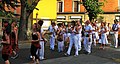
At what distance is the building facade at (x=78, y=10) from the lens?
63662 millimetres

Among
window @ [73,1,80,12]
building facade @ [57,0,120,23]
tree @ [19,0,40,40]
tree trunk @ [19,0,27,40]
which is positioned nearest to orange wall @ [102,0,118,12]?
building facade @ [57,0,120,23]

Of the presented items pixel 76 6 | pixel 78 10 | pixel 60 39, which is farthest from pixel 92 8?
pixel 60 39

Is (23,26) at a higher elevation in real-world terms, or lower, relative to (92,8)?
lower

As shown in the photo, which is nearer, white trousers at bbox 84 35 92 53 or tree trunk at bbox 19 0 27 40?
white trousers at bbox 84 35 92 53

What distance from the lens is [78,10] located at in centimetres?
6594

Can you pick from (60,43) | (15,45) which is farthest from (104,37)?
(15,45)

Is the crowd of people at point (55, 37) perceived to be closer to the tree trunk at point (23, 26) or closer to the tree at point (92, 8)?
the tree trunk at point (23, 26)

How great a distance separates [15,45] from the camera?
15.9 m

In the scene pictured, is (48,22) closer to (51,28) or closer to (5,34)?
(51,28)

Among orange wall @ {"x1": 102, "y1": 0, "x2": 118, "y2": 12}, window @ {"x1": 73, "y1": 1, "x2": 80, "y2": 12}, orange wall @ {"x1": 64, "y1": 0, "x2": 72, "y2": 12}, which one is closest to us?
orange wall @ {"x1": 102, "y1": 0, "x2": 118, "y2": 12}

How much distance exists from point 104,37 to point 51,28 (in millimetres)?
3542

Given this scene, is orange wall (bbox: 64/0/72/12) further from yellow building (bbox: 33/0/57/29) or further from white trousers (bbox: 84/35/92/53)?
white trousers (bbox: 84/35/92/53)

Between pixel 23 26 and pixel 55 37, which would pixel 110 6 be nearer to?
pixel 23 26

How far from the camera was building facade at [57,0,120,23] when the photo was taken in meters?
63.7
